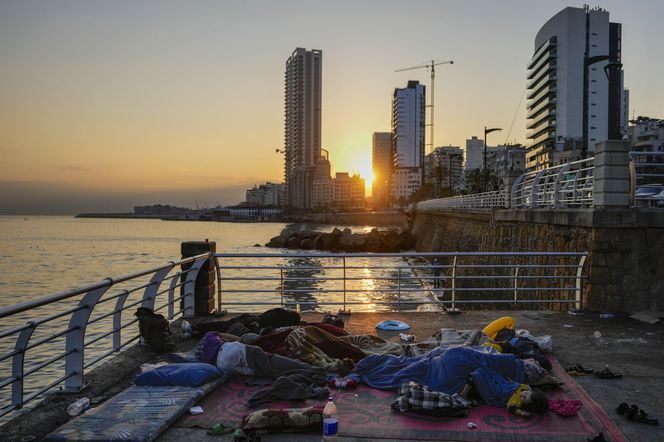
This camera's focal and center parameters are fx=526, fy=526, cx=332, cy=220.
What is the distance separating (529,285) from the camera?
16094 mm

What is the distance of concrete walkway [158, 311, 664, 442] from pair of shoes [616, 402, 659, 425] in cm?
6

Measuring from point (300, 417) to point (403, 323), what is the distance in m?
5.10

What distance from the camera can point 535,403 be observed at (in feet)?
17.5

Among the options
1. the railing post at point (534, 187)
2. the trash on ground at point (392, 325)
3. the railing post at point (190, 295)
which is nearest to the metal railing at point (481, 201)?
the railing post at point (534, 187)

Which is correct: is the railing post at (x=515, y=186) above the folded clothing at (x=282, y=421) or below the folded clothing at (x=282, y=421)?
above

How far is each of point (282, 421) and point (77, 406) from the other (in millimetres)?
2248

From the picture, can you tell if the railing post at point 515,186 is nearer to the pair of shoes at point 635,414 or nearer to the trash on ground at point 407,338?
the trash on ground at point 407,338

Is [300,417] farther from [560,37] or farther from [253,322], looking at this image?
[560,37]

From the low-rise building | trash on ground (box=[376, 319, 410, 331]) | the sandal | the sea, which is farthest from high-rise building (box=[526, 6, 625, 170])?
the sandal

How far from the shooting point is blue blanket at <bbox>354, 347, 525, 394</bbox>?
585cm

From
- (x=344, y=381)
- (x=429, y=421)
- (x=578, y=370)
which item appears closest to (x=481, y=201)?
(x=578, y=370)

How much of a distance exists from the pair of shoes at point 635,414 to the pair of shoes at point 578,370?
1.39m

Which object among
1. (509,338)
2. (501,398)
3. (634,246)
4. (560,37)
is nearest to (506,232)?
(634,246)

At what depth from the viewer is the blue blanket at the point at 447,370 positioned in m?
5.85
